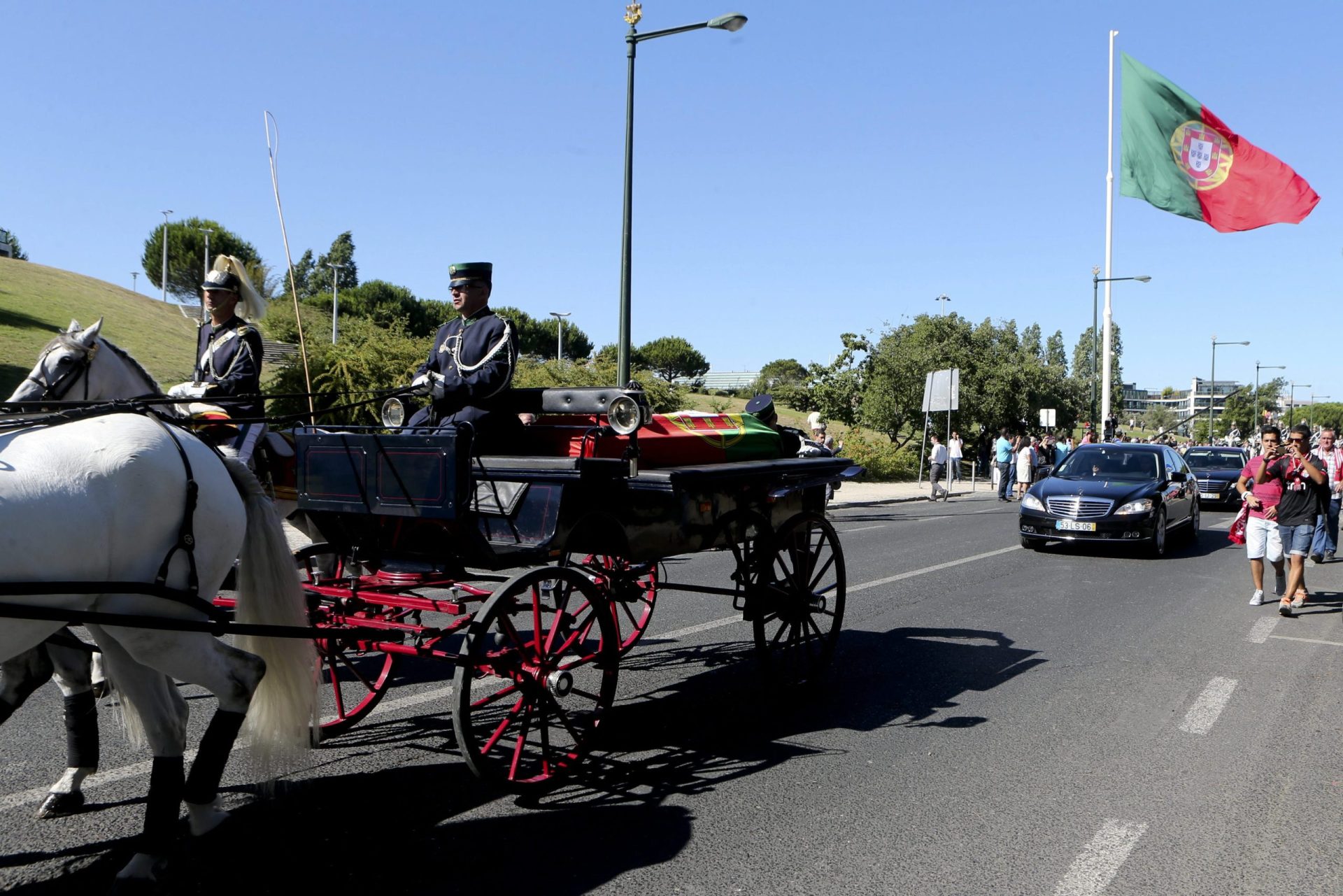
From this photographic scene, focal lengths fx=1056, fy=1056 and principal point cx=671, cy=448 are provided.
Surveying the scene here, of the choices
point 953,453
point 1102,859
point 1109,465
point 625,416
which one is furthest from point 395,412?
point 953,453

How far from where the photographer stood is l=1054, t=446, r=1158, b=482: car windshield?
48.2ft

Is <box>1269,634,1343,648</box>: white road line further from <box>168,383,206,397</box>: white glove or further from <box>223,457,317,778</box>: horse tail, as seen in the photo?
<box>168,383,206,397</box>: white glove

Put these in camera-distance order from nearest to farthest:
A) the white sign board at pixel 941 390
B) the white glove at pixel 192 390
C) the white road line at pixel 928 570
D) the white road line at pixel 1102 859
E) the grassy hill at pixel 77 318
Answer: the white road line at pixel 1102 859
the white glove at pixel 192 390
the white road line at pixel 928 570
the white sign board at pixel 941 390
the grassy hill at pixel 77 318

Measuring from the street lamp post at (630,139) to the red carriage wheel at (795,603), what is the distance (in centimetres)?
730

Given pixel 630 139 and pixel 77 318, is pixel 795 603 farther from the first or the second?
pixel 77 318

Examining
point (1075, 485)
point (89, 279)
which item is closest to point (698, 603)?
point (1075, 485)

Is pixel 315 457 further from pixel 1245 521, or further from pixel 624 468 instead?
pixel 1245 521

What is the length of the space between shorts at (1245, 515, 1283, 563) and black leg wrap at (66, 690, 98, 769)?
9.37m

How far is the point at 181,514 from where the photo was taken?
3.63m

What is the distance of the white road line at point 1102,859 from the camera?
142 inches

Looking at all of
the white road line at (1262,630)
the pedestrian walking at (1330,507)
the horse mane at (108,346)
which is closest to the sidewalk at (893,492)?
the pedestrian walking at (1330,507)

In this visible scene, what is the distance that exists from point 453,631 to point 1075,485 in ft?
37.8

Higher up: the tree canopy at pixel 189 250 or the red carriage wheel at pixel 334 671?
the tree canopy at pixel 189 250

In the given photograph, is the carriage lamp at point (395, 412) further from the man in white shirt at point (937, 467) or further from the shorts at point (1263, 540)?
the man in white shirt at point (937, 467)
